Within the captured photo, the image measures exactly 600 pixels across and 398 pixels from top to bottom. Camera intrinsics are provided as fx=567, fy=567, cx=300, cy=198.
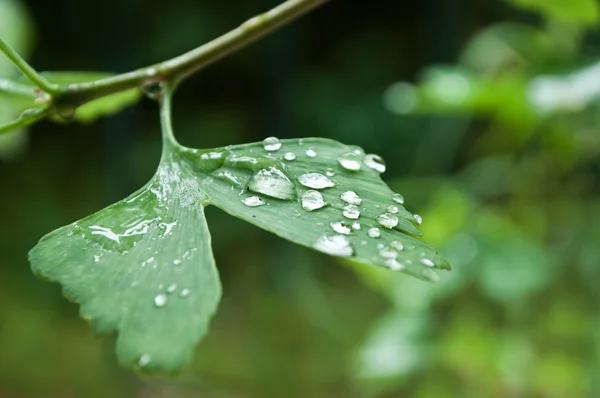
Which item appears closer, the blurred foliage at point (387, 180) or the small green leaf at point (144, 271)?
the small green leaf at point (144, 271)

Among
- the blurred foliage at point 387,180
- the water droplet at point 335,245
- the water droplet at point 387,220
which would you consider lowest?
the blurred foliage at point 387,180

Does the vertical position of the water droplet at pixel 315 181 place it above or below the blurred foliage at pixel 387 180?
above

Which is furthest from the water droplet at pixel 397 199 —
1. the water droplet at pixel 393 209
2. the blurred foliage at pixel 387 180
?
the blurred foliage at pixel 387 180

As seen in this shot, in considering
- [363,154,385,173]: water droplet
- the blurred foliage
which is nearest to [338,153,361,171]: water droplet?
[363,154,385,173]: water droplet

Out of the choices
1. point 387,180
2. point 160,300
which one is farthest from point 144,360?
point 387,180

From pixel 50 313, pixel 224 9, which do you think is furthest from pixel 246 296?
pixel 224 9

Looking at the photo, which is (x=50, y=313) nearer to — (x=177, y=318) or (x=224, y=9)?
(x=224, y=9)

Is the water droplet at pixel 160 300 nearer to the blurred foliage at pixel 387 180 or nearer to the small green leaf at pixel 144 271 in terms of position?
the small green leaf at pixel 144 271
